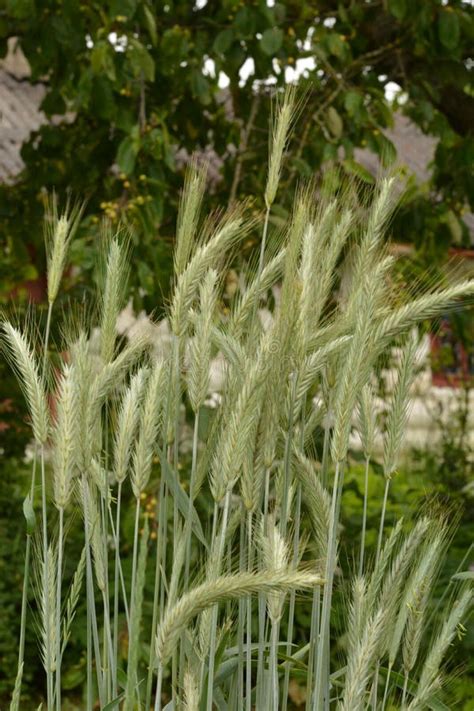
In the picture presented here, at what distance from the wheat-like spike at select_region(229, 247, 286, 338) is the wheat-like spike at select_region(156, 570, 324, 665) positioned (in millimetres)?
480

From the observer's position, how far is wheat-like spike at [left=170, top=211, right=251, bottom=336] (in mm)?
1489

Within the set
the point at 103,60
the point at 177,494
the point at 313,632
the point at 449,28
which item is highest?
the point at 449,28

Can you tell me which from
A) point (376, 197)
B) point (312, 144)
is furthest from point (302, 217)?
point (312, 144)

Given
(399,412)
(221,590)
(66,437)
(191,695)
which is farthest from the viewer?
(399,412)

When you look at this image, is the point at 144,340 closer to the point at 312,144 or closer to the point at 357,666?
the point at 357,666

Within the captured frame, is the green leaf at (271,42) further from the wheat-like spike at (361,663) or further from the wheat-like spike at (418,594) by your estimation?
the wheat-like spike at (361,663)

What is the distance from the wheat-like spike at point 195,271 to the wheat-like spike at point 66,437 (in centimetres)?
16

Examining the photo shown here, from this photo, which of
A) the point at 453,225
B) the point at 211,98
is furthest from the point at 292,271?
the point at 453,225

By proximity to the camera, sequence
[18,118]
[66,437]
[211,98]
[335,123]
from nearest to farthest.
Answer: [66,437] < [335,123] < [211,98] < [18,118]

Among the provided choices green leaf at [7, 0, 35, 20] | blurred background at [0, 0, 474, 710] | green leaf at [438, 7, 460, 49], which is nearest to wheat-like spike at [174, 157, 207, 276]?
blurred background at [0, 0, 474, 710]

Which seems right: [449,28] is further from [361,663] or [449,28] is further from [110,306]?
[361,663]

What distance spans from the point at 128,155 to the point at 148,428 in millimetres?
2743

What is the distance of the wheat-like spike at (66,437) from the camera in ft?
4.65

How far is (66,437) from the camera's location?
4.66 ft
